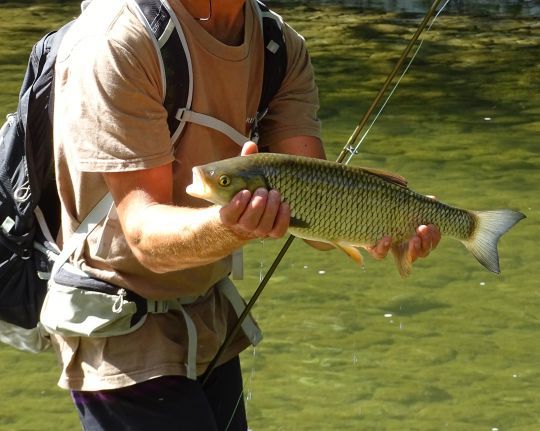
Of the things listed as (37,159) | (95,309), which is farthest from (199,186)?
(37,159)

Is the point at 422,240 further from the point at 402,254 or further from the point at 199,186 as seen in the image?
the point at 199,186

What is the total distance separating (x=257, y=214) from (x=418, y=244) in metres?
0.64

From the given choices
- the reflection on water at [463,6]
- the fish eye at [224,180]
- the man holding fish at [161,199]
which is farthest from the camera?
the reflection on water at [463,6]

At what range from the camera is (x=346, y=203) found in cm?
271

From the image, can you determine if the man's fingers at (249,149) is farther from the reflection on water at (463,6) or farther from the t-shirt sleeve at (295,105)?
the reflection on water at (463,6)

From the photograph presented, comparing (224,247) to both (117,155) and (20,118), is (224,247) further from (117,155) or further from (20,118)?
(20,118)

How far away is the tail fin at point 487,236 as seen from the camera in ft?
10.4

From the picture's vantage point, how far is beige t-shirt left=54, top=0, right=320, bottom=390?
270 centimetres

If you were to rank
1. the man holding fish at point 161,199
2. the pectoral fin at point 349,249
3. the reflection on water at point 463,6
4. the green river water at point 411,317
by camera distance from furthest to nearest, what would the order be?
the reflection on water at point 463,6, the green river water at point 411,317, the pectoral fin at point 349,249, the man holding fish at point 161,199

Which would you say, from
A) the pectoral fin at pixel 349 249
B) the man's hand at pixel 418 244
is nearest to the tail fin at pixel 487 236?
the man's hand at pixel 418 244

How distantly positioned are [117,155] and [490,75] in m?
9.01

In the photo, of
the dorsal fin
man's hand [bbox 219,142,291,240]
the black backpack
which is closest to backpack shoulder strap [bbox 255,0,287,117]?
the black backpack

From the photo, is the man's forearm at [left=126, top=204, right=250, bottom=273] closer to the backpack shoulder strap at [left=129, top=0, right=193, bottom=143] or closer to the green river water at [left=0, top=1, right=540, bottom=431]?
the backpack shoulder strap at [left=129, top=0, right=193, bottom=143]

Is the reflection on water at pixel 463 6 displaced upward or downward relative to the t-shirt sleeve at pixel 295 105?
downward
